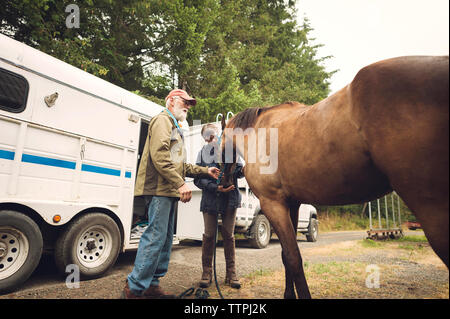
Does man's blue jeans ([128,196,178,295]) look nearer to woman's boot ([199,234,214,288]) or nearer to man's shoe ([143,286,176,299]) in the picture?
man's shoe ([143,286,176,299])

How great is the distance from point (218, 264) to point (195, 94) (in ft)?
24.0

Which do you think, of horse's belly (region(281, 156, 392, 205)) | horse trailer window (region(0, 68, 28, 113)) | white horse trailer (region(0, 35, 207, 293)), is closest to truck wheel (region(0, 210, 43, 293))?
white horse trailer (region(0, 35, 207, 293))

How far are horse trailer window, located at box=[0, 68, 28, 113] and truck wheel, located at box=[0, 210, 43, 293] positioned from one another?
47.8 inches

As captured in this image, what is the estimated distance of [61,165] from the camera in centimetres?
327

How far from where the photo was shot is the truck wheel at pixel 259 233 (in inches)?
250

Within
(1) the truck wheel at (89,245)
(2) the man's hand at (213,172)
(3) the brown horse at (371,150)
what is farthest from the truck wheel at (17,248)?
(3) the brown horse at (371,150)

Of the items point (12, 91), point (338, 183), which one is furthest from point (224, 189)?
point (12, 91)

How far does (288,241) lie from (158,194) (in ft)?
4.23

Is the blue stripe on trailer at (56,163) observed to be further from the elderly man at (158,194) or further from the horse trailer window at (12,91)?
the elderly man at (158,194)

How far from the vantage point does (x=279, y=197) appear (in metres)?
2.23

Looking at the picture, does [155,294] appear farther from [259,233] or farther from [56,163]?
[259,233]

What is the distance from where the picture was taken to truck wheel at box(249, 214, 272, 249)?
635 centimetres

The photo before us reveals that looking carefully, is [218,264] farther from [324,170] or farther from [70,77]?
[70,77]
